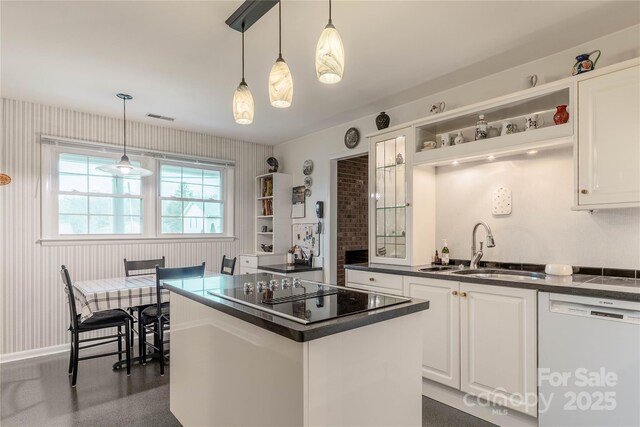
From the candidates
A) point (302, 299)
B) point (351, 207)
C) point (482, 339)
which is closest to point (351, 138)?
point (351, 207)

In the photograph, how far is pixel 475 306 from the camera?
2354 millimetres

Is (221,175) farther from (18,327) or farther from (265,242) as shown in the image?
(18,327)

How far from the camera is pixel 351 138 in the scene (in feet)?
13.3

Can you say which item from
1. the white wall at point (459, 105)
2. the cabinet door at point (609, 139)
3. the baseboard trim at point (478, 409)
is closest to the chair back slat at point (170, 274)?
the white wall at point (459, 105)

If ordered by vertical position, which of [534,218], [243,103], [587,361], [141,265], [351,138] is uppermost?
[351,138]

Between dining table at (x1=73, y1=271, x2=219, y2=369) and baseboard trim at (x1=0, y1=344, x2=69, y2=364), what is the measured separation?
2.76 ft

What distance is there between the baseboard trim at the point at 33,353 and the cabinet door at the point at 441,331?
3.62 metres

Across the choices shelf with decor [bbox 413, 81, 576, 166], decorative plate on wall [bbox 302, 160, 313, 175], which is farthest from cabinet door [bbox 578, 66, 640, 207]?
decorative plate on wall [bbox 302, 160, 313, 175]

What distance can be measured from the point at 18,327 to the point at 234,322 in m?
3.22

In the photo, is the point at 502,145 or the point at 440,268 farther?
the point at 440,268

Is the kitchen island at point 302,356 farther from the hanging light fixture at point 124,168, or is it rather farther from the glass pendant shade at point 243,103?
the hanging light fixture at point 124,168

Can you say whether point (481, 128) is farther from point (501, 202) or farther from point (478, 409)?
point (478, 409)

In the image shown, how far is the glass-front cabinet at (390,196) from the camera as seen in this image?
10.2 ft

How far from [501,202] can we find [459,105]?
91 cm
